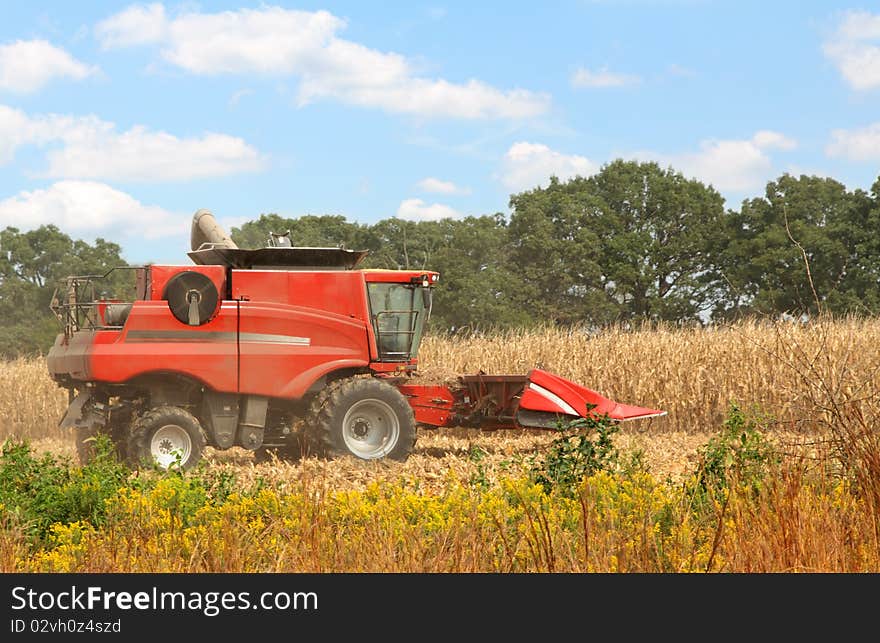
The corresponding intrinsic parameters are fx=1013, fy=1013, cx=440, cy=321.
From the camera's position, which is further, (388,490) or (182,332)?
(182,332)

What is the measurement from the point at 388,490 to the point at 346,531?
4.19 feet

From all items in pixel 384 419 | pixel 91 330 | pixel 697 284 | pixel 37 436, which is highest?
pixel 697 284

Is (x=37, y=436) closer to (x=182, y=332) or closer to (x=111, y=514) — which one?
(x=182, y=332)

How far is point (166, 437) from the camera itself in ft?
35.5

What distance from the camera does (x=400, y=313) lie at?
12086 millimetres

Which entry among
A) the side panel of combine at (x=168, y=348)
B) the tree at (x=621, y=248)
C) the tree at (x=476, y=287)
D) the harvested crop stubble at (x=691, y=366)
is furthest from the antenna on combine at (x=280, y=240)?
the tree at (x=621, y=248)

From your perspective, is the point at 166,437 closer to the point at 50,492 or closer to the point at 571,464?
the point at 50,492

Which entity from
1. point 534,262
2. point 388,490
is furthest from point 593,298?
point 388,490

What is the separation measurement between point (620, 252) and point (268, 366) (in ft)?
115

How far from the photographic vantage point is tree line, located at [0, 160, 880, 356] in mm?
40406

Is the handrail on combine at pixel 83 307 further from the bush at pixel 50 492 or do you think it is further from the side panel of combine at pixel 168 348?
the bush at pixel 50 492

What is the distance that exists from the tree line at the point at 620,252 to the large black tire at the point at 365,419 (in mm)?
27784

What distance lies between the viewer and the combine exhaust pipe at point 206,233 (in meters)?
12.3

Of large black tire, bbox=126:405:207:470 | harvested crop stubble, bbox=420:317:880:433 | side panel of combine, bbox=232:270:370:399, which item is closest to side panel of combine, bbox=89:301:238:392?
side panel of combine, bbox=232:270:370:399
